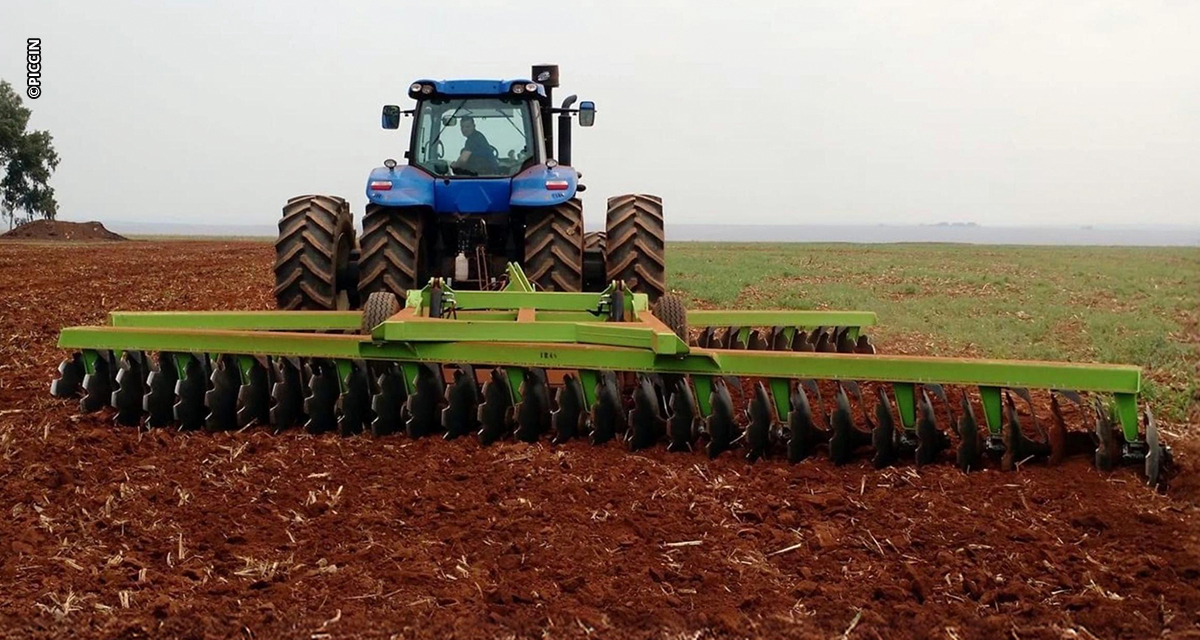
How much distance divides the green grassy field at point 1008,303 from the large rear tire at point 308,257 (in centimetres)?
471

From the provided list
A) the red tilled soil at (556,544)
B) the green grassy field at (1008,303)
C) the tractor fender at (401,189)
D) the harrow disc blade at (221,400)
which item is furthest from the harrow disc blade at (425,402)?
the green grassy field at (1008,303)

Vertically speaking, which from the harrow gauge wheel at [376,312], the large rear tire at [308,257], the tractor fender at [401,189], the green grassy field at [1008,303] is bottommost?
the green grassy field at [1008,303]

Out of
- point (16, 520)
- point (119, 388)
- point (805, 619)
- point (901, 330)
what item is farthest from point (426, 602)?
point (901, 330)

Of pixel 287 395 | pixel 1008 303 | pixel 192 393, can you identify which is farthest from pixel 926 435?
pixel 1008 303

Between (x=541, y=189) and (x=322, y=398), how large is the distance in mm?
2043

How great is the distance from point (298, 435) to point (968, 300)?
37.8 feet

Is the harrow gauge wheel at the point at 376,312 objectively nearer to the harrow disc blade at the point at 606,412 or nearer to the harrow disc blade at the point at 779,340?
the harrow disc blade at the point at 606,412

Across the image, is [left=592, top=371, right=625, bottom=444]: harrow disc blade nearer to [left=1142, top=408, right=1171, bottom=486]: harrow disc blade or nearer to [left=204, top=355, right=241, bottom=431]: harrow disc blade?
[left=204, top=355, right=241, bottom=431]: harrow disc blade

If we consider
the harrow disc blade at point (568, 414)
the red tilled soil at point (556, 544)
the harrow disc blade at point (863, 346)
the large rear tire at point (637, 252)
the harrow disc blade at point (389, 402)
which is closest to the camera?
the red tilled soil at point (556, 544)

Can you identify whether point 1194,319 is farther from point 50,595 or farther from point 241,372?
point 50,595

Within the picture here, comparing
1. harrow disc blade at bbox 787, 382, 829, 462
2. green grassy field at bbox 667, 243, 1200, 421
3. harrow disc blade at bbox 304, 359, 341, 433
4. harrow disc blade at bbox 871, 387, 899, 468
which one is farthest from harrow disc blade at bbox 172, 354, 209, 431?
green grassy field at bbox 667, 243, 1200, 421

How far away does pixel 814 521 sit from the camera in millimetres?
3367

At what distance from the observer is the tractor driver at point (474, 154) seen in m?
6.49

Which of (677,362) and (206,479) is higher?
(677,362)
